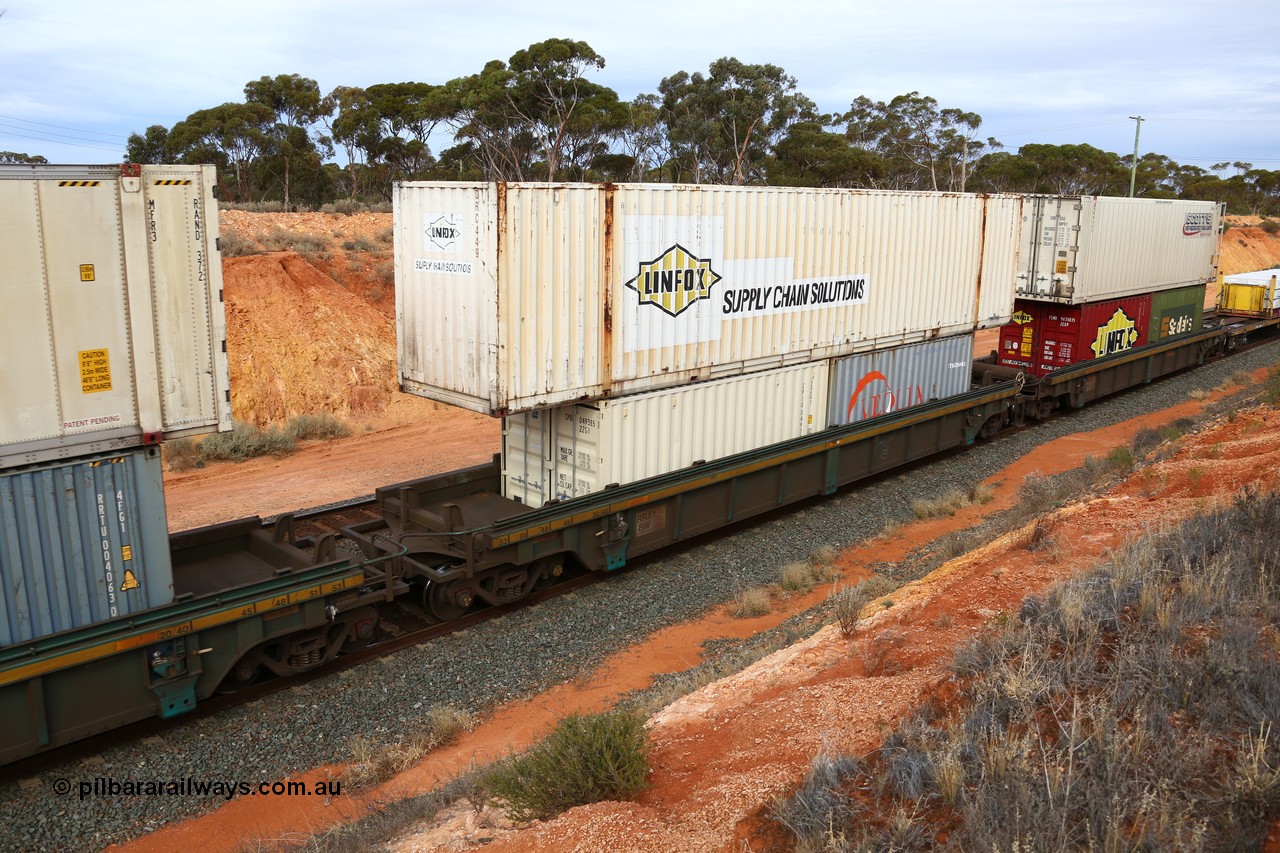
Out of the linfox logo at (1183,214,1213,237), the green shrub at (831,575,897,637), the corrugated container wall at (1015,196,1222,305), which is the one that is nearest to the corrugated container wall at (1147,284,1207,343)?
the corrugated container wall at (1015,196,1222,305)

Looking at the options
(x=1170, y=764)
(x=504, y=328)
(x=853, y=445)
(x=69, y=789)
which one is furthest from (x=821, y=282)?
(x=69, y=789)

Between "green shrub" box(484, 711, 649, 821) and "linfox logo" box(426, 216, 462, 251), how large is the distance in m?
5.84

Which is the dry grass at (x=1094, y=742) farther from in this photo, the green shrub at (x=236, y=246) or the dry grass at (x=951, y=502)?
the green shrub at (x=236, y=246)

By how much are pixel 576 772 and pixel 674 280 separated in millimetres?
7040

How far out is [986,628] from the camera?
709 cm

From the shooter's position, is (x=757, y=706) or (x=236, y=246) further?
A: (x=236, y=246)

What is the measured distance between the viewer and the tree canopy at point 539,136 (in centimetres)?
4100

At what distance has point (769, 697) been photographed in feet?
23.0

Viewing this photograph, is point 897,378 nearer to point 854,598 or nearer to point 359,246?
point 854,598

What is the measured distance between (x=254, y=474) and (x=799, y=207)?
10.9m

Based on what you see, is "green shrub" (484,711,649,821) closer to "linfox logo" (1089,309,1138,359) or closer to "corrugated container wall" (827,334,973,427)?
"corrugated container wall" (827,334,973,427)

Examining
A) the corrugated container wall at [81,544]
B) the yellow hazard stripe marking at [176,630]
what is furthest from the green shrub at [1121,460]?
the corrugated container wall at [81,544]

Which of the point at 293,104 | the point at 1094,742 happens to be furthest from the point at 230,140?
the point at 1094,742

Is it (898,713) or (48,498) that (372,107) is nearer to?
(48,498)
